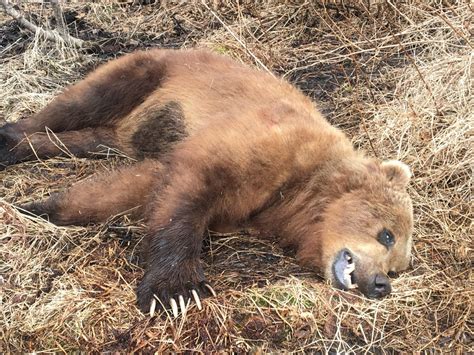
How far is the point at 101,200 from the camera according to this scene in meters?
4.54

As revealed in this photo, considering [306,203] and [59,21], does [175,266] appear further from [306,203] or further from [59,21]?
[59,21]

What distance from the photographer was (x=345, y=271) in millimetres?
4059

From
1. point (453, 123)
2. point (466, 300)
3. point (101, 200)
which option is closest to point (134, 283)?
point (101, 200)

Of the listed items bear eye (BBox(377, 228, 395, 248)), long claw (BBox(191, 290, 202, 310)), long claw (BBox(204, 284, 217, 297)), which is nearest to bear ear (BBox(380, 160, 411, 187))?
bear eye (BBox(377, 228, 395, 248))

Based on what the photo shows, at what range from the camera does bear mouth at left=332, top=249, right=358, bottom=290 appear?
4.05 meters

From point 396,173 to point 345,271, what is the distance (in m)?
0.87

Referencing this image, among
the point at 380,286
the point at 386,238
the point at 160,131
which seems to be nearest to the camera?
the point at 380,286

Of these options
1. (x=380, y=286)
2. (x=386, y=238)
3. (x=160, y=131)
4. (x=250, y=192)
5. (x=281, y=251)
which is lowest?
(x=281, y=251)

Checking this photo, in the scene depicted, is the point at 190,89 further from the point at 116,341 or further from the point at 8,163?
the point at 116,341

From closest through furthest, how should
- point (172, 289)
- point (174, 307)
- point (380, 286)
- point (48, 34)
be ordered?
1. point (174, 307)
2. point (172, 289)
3. point (380, 286)
4. point (48, 34)

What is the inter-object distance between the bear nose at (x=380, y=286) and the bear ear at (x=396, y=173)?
2.58ft

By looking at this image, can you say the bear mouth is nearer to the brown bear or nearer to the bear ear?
the brown bear

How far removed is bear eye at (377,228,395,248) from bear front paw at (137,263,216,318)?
3.70ft

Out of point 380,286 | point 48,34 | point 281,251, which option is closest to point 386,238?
point 380,286
